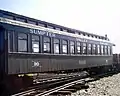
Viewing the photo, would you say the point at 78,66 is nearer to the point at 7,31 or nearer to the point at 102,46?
the point at 102,46

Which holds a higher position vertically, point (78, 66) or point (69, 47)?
point (69, 47)

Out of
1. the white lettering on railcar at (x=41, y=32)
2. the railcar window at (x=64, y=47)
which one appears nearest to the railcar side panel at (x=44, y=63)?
the railcar window at (x=64, y=47)

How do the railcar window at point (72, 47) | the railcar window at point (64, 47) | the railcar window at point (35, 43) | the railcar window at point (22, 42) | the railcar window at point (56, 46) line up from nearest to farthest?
the railcar window at point (22, 42) → the railcar window at point (35, 43) → the railcar window at point (56, 46) → the railcar window at point (64, 47) → the railcar window at point (72, 47)

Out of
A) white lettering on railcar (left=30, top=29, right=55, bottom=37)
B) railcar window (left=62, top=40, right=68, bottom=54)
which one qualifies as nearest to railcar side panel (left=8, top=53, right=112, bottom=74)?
railcar window (left=62, top=40, right=68, bottom=54)

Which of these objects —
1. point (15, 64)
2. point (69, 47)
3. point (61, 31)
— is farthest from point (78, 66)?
point (15, 64)

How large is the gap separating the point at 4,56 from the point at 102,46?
1322cm

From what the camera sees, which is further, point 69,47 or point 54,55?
point 69,47

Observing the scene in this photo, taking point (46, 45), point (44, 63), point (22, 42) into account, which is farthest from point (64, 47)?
point (22, 42)

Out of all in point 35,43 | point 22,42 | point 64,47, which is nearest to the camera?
point 22,42

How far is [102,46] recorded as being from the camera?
71.0 feet

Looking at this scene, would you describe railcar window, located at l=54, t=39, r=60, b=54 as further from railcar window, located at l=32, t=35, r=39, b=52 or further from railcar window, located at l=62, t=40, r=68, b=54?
railcar window, located at l=32, t=35, r=39, b=52

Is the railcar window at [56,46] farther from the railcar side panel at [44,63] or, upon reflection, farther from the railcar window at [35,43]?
the railcar window at [35,43]

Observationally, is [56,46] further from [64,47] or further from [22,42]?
[22,42]

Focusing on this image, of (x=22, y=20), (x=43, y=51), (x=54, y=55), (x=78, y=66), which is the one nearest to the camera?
(x=22, y=20)
